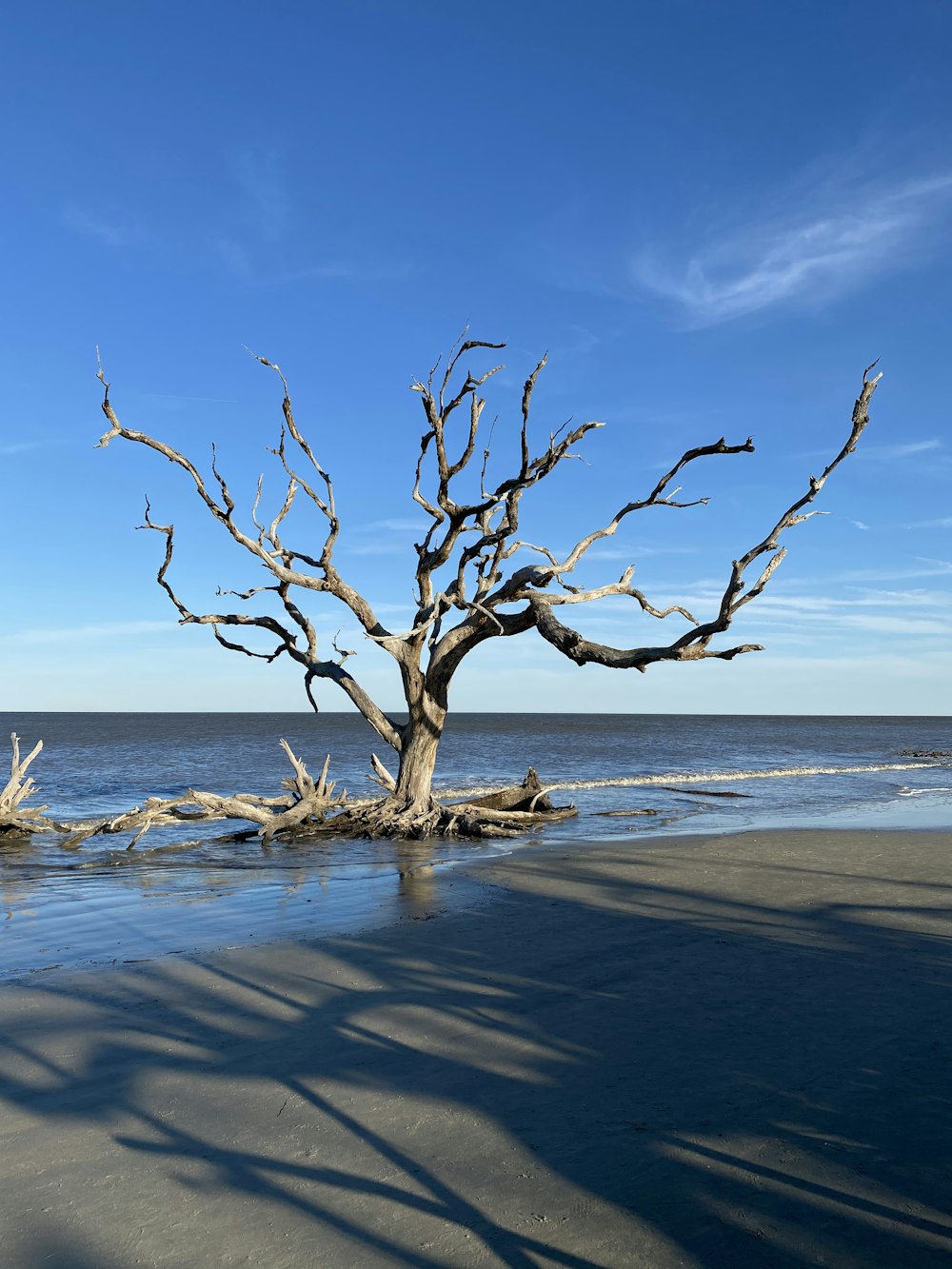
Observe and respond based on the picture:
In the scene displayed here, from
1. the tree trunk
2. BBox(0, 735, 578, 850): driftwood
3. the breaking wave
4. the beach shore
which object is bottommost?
the breaking wave

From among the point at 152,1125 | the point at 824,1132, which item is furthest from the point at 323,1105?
the point at 824,1132

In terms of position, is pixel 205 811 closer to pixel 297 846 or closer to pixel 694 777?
pixel 297 846

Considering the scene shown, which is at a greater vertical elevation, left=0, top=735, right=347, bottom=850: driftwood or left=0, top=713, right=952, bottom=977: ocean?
left=0, top=735, right=347, bottom=850: driftwood

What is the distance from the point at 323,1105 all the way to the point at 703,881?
679 cm

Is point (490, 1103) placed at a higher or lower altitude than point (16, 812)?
lower

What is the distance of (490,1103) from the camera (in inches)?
159

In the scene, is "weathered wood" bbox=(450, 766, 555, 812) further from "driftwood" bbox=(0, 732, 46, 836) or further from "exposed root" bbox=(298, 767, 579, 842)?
"driftwood" bbox=(0, 732, 46, 836)

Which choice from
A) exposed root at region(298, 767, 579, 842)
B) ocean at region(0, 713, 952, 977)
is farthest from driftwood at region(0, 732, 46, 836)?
exposed root at region(298, 767, 579, 842)

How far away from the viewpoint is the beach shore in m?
3.06

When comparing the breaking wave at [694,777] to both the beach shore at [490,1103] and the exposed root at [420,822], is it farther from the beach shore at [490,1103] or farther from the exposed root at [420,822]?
the beach shore at [490,1103]

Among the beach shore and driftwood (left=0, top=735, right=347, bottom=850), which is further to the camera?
driftwood (left=0, top=735, right=347, bottom=850)

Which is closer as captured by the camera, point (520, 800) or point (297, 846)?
point (297, 846)

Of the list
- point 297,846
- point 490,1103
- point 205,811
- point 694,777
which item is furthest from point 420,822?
point 694,777

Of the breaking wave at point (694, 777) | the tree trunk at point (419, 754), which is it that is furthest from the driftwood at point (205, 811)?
the breaking wave at point (694, 777)
